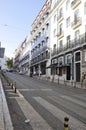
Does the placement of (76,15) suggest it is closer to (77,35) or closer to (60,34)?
(77,35)

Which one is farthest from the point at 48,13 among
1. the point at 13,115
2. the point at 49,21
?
the point at 13,115

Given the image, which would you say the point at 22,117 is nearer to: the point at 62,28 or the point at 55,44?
the point at 62,28

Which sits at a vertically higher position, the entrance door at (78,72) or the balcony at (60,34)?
the balcony at (60,34)

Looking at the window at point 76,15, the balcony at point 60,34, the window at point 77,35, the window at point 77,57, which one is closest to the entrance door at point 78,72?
the window at point 77,57

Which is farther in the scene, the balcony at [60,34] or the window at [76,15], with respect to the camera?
the balcony at [60,34]

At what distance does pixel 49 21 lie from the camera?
199 ft

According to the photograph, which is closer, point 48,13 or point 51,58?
point 51,58

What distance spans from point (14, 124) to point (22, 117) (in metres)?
1.20

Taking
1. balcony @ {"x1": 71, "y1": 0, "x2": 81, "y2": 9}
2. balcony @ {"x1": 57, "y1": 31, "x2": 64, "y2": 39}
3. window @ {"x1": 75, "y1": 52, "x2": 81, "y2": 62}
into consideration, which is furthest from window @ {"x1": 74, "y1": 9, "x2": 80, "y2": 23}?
balcony @ {"x1": 57, "y1": 31, "x2": 64, "y2": 39}

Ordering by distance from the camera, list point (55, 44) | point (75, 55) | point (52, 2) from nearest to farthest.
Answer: point (75, 55) → point (55, 44) → point (52, 2)

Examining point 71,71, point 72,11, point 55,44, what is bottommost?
point 71,71

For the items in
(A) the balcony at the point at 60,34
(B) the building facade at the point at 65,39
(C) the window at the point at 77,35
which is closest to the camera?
(B) the building facade at the point at 65,39

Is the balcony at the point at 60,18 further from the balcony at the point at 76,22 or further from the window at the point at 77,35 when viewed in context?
the window at the point at 77,35

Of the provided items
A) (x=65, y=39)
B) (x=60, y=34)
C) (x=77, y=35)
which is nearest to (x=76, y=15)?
(x=77, y=35)
